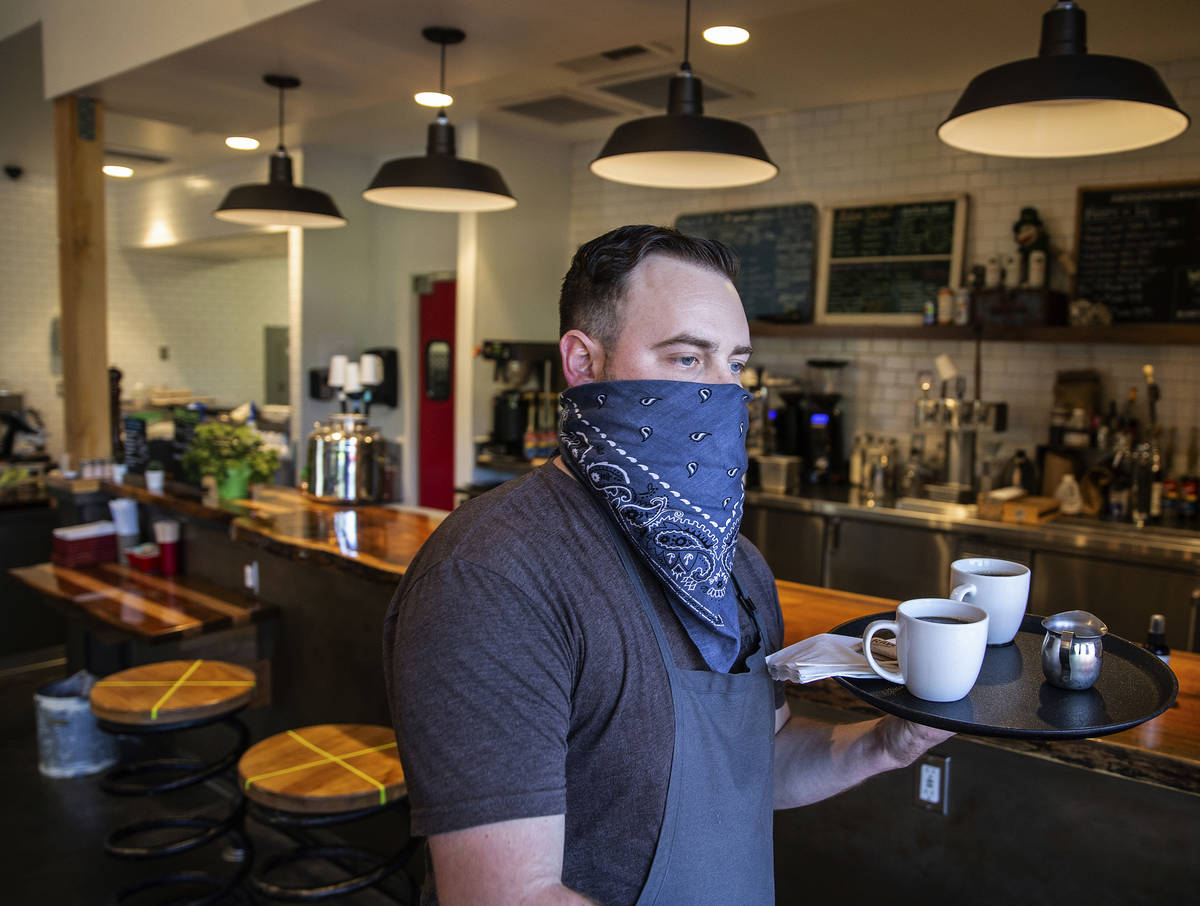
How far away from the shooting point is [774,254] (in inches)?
229

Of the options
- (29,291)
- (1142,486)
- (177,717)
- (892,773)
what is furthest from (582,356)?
(29,291)

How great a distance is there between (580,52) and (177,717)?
9.14ft

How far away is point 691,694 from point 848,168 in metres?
4.85

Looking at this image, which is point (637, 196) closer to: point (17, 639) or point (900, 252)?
point (900, 252)

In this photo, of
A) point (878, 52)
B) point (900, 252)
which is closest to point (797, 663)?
point (878, 52)

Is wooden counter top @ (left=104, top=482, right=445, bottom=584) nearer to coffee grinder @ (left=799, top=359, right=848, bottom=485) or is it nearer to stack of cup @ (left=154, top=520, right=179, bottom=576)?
stack of cup @ (left=154, top=520, right=179, bottom=576)

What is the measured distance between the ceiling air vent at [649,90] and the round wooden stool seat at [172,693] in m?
3.47

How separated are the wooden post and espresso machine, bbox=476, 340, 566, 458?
2.11 meters

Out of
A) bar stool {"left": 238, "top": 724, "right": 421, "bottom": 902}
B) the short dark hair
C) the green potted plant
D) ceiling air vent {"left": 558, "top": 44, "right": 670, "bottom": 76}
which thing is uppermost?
ceiling air vent {"left": 558, "top": 44, "right": 670, "bottom": 76}

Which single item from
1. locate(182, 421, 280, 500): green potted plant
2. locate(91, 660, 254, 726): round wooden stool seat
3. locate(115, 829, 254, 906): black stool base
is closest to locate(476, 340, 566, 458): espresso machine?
locate(182, 421, 280, 500): green potted plant

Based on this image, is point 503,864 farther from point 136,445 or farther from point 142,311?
point 142,311

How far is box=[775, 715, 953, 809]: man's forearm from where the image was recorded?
4.55ft

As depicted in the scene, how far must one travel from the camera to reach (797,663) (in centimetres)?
126

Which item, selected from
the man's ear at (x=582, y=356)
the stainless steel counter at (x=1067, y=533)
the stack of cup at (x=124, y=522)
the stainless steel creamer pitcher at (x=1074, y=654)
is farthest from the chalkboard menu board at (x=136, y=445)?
the stainless steel creamer pitcher at (x=1074, y=654)
